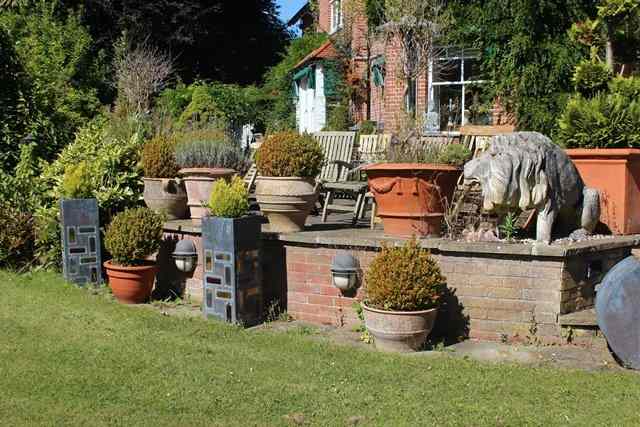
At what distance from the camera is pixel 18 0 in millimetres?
14336

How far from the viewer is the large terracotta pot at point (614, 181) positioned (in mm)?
6113

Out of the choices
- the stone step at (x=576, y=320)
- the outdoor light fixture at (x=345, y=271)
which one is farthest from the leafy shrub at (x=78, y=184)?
the stone step at (x=576, y=320)

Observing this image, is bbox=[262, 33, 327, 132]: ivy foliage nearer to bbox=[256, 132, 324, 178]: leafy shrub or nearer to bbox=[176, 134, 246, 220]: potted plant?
bbox=[176, 134, 246, 220]: potted plant

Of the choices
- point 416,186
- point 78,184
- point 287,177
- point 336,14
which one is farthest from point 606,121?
point 336,14

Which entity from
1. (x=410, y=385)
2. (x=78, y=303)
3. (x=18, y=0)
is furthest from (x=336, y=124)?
(x=410, y=385)

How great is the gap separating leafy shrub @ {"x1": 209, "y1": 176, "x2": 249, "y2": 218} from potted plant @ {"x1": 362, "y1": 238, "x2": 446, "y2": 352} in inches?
53.4

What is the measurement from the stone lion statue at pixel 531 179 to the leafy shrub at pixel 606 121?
77 cm

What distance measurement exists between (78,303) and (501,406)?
161 inches

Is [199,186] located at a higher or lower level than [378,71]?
lower

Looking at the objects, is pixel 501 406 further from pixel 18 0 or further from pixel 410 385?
pixel 18 0

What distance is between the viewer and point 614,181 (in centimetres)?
616

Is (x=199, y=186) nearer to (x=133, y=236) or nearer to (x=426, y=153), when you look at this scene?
(x=133, y=236)

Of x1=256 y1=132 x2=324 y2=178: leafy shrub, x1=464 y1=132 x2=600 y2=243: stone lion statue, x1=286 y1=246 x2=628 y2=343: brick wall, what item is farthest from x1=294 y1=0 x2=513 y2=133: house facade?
x1=286 y1=246 x2=628 y2=343: brick wall

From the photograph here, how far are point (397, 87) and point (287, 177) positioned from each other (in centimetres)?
977
